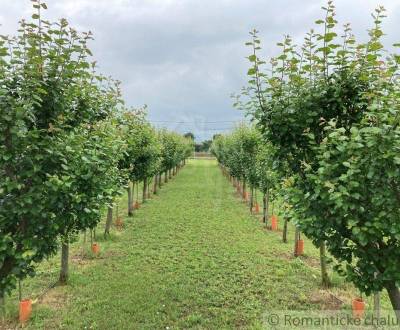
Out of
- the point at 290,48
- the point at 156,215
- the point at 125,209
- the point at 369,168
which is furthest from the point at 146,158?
the point at 369,168

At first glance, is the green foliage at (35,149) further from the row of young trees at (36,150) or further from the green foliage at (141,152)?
the green foliage at (141,152)

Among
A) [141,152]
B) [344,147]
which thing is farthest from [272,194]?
[141,152]

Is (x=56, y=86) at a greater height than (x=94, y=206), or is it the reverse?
(x=56, y=86)

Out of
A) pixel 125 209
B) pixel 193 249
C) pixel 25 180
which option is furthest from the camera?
pixel 125 209

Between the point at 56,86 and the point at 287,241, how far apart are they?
7.78 m

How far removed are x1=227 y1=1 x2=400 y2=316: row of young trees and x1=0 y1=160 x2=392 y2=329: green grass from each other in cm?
217

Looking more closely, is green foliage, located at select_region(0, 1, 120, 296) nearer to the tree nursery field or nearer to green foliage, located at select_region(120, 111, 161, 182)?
the tree nursery field

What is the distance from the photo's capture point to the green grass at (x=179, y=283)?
193 inches

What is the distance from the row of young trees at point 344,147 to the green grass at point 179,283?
2172 mm

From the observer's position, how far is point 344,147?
2852 millimetres

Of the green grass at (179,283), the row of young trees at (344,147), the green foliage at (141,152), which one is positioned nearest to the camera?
the row of young trees at (344,147)

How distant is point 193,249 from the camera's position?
27.5ft

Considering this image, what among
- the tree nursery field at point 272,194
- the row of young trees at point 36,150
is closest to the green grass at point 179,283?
the tree nursery field at point 272,194

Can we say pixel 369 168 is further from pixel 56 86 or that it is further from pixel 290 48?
pixel 56 86
